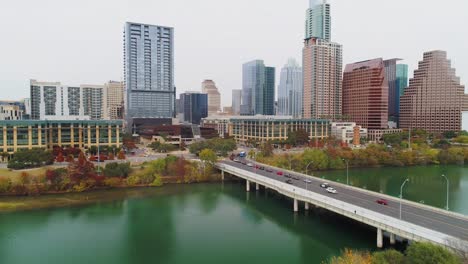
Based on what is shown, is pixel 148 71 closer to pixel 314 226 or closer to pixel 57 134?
A: pixel 57 134

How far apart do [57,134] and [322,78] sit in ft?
332

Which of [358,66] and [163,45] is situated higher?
[163,45]

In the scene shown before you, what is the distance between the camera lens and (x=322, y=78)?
142 m

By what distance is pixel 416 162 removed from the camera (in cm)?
8275

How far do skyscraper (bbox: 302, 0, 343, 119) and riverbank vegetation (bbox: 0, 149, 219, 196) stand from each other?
88.7 meters

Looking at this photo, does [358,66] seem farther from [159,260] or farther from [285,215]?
[159,260]

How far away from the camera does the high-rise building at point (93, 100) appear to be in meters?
140

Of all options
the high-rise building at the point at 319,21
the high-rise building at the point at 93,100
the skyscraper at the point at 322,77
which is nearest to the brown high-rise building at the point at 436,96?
the skyscraper at the point at 322,77

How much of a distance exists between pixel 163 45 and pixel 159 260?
129 m

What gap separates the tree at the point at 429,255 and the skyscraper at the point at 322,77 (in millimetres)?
121716

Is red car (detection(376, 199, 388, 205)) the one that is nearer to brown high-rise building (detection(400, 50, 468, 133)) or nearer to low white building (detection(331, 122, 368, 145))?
low white building (detection(331, 122, 368, 145))

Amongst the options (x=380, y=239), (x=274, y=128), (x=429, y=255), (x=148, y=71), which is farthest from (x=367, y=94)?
(x=429, y=255)

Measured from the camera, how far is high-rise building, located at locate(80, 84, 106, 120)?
140375mm

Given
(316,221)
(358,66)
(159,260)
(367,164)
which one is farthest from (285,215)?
(358,66)
